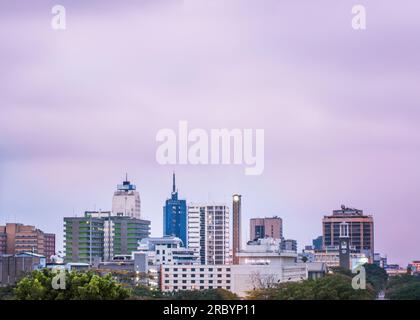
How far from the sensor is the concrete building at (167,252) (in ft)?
124

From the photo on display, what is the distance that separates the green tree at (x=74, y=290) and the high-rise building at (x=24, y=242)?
1614 cm

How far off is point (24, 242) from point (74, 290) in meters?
21.5

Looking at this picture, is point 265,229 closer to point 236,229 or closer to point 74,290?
point 236,229

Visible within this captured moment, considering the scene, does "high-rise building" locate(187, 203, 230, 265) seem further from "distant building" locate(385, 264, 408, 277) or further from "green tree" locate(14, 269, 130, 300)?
"green tree" locate(14, 269, 130, 300)

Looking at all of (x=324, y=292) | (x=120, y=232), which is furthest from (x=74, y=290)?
(x=120, y=232)

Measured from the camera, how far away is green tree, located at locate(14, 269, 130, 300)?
17594 millimetres

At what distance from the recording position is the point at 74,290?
1808 cm

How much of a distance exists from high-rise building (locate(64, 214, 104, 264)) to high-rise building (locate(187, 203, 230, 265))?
3.50m

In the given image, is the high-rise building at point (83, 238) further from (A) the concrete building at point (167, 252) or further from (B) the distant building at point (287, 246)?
(B) the distant building at point (287, 246)
